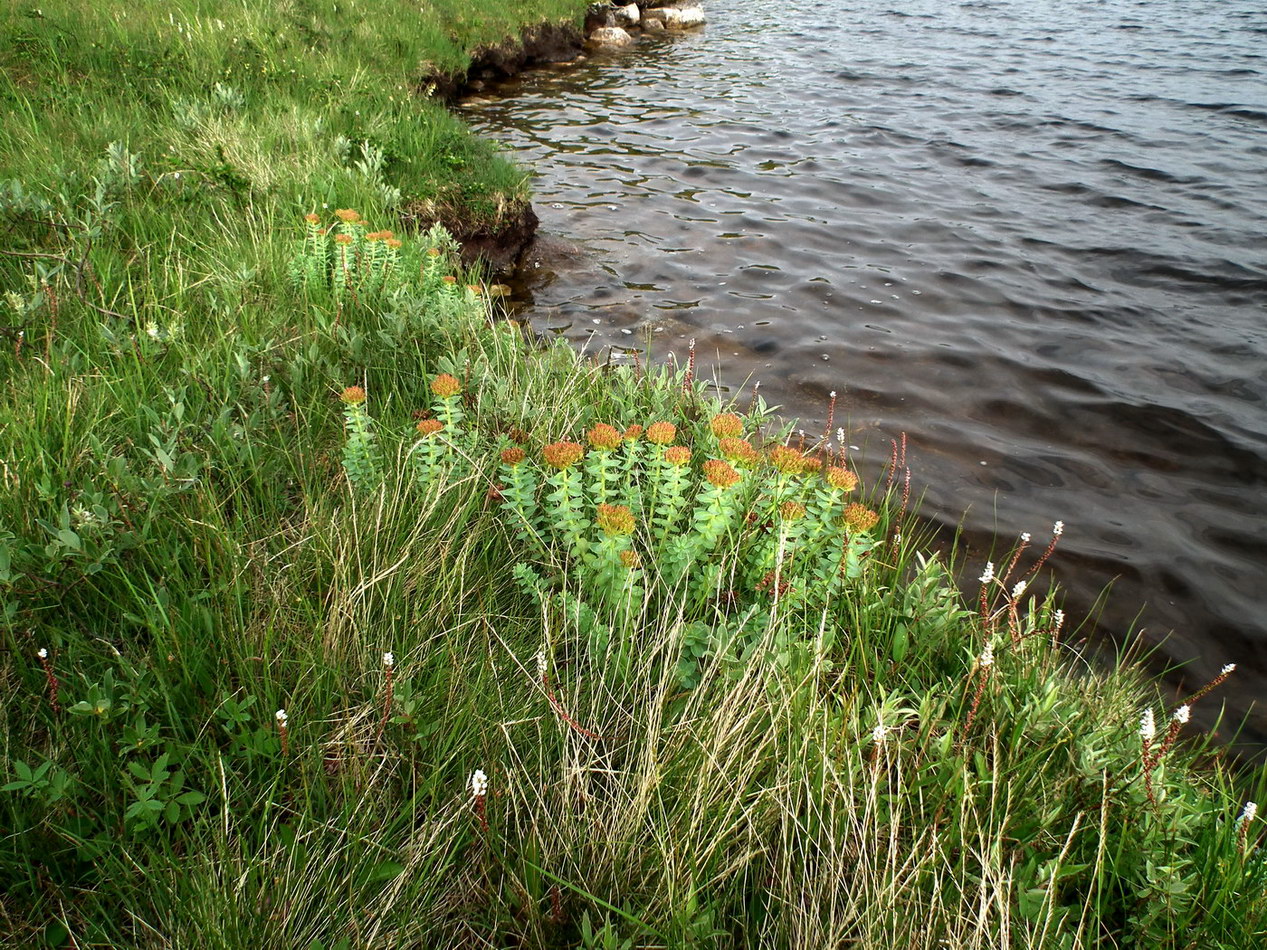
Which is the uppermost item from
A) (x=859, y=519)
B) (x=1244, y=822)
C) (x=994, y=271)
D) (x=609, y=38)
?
(x=609, y=38)

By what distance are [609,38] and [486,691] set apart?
18659mm

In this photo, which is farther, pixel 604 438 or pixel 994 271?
pixel 994 271

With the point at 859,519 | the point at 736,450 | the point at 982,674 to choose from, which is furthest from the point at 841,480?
the point at 982,674

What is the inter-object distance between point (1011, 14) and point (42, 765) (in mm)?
23468

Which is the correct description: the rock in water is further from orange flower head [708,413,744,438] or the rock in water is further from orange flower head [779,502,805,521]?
orange flower head [779,502,805,521]

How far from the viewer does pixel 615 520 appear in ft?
8.39

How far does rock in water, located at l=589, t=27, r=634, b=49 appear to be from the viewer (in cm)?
1800

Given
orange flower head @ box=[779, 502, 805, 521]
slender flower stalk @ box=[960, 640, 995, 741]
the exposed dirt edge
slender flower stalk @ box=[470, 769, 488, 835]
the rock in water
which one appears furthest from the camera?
the rock in water

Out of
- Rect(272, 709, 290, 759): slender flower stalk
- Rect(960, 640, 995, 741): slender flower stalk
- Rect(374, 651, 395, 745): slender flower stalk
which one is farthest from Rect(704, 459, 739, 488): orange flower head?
Rect(272, 709, 290, 759): slender flower stalk

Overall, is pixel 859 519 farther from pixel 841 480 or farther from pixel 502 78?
pixel 502 78

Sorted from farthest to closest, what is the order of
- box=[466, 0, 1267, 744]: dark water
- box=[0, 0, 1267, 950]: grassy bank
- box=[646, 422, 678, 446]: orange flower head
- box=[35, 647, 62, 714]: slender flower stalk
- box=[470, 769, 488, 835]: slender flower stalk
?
1. box=[466, 0, 1267, 744]: dark water
2. box=[646, 422, 678, 446]: orange flower head
3. box=[35, 647, 62, 714]: slender flower stalk
4. box=[0, 0, 1267, 950]: grassy bank
5. box=[470, 769, 488, 835]: slender flower stalk

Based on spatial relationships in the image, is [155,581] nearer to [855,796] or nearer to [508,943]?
[508,943]

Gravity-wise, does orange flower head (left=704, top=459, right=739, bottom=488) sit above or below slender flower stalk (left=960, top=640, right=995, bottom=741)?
above

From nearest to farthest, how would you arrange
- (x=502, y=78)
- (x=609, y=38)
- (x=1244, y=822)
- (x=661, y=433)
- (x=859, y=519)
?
(x=1244, y=822) → (x=859, y=519) → (x=661, y=433) → (x=502, y=78) → (x=609, y=38)
